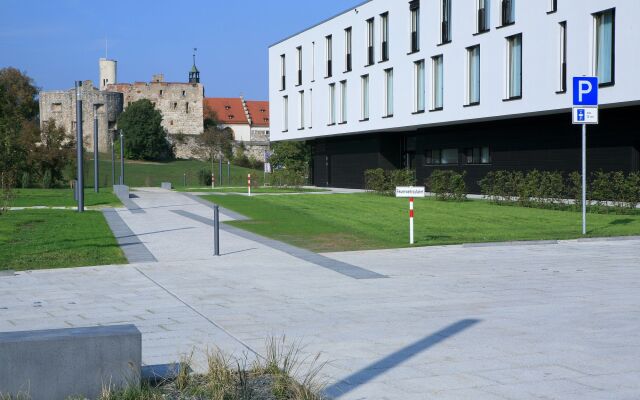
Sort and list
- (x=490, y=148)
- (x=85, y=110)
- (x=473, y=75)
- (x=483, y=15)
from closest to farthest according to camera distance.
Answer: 1. (x=483, y=15)
2. (x=473, y=75)
3. (x=490, y=148)
4. (x=85, y=110)

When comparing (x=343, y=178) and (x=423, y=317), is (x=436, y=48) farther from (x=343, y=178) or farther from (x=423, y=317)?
(x=423, y=317)

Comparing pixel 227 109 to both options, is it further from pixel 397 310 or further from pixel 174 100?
pixel 397 310

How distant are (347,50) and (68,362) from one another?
1811 inches

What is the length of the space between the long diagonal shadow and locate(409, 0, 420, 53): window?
35.3 metres

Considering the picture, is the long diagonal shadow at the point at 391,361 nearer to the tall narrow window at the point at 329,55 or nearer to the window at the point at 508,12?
the window at the point at 508,12

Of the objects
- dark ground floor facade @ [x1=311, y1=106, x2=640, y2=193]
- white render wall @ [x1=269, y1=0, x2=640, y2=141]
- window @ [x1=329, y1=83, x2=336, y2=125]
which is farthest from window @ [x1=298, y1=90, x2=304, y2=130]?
window @ [x1=329, y1=83, x2=336, y2=125]

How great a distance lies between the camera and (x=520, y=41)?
114 feet

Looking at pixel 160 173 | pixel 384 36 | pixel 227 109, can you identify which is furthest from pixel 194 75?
pixel 384 36

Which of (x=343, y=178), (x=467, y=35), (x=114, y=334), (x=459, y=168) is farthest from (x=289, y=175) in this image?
(x=114, y=334)

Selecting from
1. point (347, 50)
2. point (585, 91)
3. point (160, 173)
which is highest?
point (347, 50)

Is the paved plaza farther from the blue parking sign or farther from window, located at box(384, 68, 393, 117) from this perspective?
window, located at box(384, 68, 393, 117)

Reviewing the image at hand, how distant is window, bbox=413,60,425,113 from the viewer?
42219mm

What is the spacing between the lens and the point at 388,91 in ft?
149

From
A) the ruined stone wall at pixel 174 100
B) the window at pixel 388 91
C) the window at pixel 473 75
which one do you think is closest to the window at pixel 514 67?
the window at pixel 473 75
